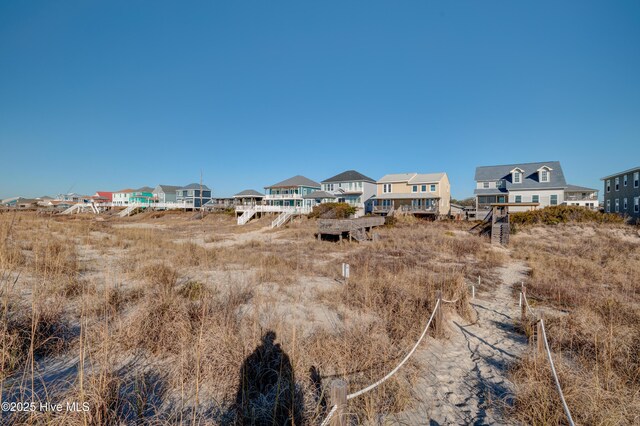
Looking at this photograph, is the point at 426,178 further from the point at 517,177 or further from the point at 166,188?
the point at 166,188

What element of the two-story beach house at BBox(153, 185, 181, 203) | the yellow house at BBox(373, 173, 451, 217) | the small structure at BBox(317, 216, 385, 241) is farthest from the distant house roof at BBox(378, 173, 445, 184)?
the two-story beach house at BBox(153, 185, 181, 203)

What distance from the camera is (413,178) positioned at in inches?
1713

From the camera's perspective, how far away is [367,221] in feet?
77.4

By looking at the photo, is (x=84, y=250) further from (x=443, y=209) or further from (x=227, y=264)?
(x=443, y=209)

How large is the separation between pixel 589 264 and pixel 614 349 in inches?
402

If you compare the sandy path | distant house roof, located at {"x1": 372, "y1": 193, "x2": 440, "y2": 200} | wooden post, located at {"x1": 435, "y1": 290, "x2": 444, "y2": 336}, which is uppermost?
distant house roof, located at {"x1": 372, "y1": 193, "x2": 440, "y2": 200}

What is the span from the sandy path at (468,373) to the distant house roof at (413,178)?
3669cm

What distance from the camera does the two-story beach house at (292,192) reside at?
2035 inches

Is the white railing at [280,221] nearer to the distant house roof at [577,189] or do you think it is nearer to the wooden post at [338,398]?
the wooden post at [338,398]

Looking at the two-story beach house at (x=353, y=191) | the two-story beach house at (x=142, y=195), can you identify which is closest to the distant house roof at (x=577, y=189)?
the two-story beach house at (x=353, y=191)

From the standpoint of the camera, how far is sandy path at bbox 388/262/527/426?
→ 12.2 feet

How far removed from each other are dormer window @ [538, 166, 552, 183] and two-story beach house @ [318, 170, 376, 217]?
24076 millimetres

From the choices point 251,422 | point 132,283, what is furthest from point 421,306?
point 132,283

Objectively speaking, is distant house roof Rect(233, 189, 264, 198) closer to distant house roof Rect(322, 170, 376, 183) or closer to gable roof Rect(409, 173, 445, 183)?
distant house roof Rect(322, 170, 376, 183)
